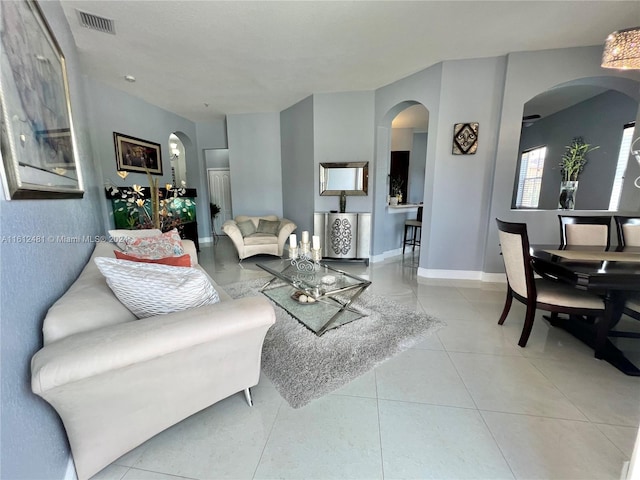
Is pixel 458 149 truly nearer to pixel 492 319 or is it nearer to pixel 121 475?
pixel 492 319

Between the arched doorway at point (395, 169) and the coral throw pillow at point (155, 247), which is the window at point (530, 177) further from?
the coral throw pillow at point (155, 247)

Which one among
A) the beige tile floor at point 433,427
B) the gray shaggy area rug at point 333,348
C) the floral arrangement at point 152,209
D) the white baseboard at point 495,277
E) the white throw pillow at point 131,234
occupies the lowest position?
the beige tile floor at point 433,427

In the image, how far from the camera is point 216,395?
1324 mm

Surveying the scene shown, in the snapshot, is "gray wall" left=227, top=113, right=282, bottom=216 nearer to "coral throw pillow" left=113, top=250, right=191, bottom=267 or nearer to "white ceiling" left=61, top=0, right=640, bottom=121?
"white ceiling" left=61, top=0, right=640, bottom=121

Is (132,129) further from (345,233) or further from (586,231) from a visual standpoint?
(586,231)

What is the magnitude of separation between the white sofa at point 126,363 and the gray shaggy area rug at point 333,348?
0.46 metres

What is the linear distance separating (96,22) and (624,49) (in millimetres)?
4264

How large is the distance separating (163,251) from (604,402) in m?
3.09

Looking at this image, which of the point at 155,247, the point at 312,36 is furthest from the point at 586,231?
the point at 155,247

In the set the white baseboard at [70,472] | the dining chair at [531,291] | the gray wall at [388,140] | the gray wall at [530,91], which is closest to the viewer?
the white baseboard at [70,472]

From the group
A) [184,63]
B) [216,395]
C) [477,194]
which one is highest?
[184,63]

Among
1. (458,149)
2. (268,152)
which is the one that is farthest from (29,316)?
(268,152)

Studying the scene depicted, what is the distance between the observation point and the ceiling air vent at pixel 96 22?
7.41 ft

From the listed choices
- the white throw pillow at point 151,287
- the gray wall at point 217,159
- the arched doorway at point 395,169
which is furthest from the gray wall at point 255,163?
the white throw pillow at point 151,287
